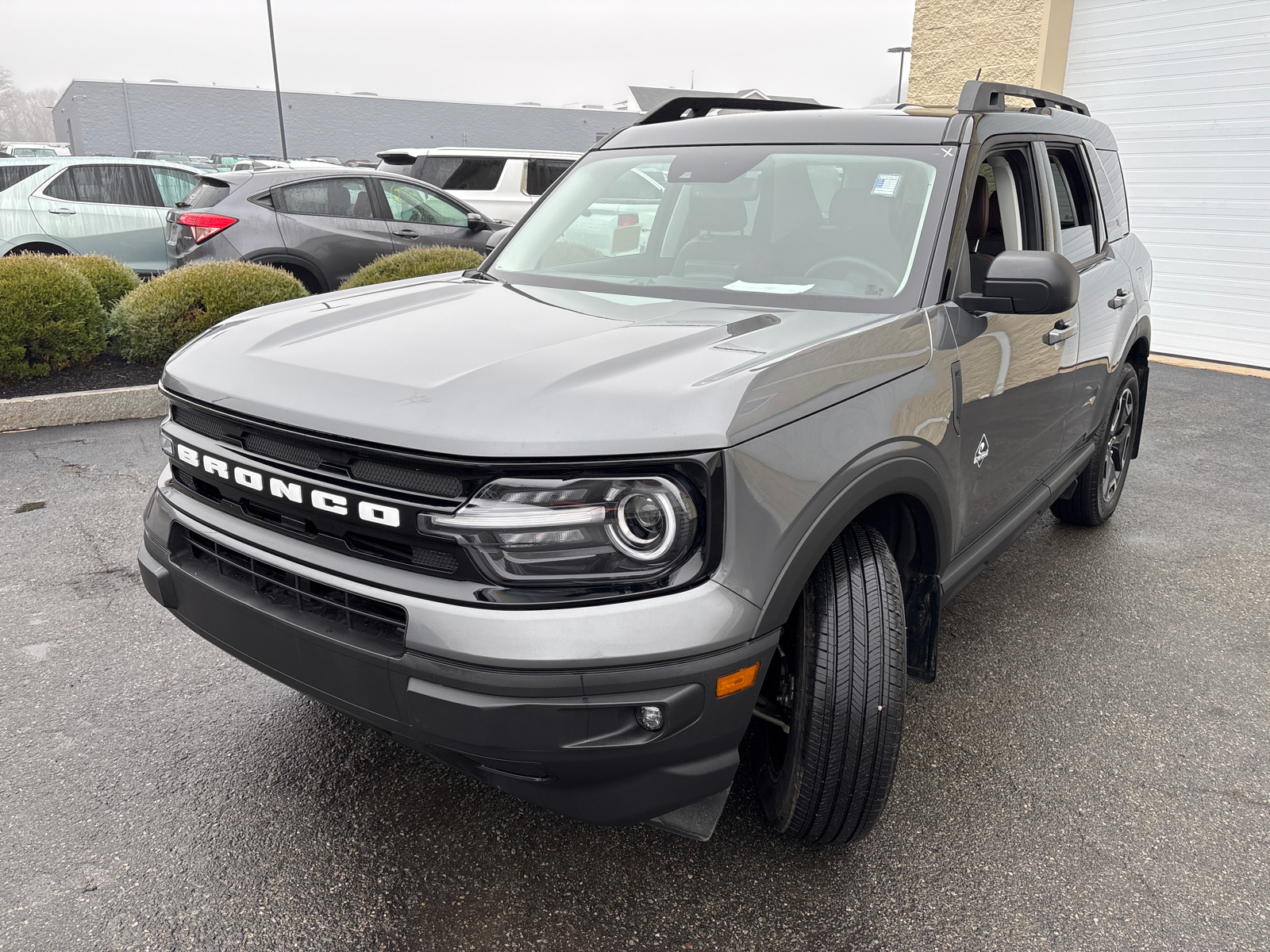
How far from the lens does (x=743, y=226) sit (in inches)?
119

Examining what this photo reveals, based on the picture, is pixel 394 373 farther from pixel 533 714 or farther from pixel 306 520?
pixel 533 714

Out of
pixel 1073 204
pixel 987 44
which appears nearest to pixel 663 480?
pixel 1073 204

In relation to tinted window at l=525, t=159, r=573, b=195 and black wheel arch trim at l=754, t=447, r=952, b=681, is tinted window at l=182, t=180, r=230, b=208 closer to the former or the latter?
tinted window at l=525, t=159, r=573, b=195

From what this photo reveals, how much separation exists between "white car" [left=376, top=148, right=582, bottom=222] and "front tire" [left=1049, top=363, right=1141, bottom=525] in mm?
9516

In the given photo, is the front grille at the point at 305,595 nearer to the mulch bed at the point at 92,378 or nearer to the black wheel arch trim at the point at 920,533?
the black wheel arch trim at the point at 920,533

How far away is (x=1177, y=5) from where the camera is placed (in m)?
8.84

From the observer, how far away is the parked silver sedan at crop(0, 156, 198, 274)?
10188 mm

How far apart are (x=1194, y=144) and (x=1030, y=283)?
828cm

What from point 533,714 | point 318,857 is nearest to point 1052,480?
point 533,714

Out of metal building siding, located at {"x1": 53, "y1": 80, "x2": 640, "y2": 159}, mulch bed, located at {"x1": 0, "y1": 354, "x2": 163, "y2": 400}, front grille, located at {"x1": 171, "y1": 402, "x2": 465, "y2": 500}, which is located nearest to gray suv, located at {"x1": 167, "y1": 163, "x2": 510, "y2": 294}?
mulch bed, located at {"x1": 0, "y1": 354, "x2": 163, "y2": 400}

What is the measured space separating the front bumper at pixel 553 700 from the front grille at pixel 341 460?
0.71ft

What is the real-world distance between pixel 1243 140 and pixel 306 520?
970cm

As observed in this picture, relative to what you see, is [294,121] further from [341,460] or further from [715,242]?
[341,460]

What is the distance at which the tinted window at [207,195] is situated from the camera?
28.9ft
